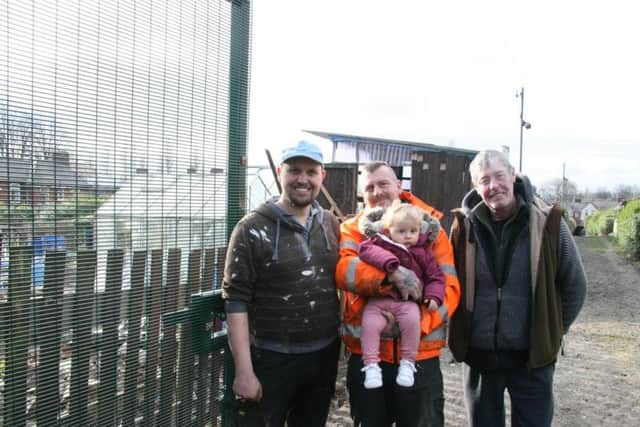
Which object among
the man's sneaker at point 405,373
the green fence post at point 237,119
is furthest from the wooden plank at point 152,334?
the man's sneaker at point 405,373

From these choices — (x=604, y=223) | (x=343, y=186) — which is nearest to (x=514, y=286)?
(x=343, y=186)

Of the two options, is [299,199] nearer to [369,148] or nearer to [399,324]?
[399,324]

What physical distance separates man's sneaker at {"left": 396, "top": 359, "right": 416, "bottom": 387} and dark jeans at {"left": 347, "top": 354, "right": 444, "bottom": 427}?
0.29 ft

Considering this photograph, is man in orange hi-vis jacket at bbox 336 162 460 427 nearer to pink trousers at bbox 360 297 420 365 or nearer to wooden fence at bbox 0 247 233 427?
pink trousers at bbox 360 297 420 365

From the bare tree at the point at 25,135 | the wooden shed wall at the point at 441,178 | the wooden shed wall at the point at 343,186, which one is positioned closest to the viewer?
the bare tree at the point at 25,135

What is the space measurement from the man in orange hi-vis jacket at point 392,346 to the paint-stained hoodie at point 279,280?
14 centimetres

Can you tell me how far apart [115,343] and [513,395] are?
2.20 metres

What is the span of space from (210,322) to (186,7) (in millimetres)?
1868

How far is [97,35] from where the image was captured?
2.33 meters

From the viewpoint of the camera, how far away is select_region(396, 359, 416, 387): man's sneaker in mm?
2305

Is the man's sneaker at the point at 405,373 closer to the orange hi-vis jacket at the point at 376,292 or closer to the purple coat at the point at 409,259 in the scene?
the orange hi-vis jacket at the point at 376,292

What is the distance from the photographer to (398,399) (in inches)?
94.9

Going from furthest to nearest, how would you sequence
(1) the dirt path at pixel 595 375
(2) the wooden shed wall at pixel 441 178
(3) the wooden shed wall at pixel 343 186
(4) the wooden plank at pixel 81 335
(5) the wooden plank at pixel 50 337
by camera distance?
(2) the wooden shed wall at pixel 441 178
(3) the wooden shed wall at pixel 343 186
(1) the dirt path at pixel 595 375
(4) the wooden plank at pixel 81 335
(5) the wooden plank at pixel 50 337

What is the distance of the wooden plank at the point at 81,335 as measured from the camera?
226 centimetres
